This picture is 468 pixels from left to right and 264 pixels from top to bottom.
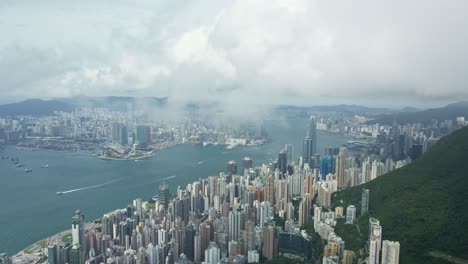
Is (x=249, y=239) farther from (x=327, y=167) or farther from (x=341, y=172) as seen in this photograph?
(x=327, y=167)

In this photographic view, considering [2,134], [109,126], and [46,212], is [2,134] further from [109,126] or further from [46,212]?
[46,212]

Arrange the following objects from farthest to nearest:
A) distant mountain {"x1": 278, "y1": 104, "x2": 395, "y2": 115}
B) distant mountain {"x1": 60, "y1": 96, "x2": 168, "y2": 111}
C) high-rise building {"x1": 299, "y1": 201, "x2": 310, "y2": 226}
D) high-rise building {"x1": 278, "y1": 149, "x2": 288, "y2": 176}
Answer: distant mountain {"x1": 60, "y1": 96, "x2": 168, "y2": 111} < distant mountain {"x1": 278, "y1": 104, "x2": 395, "y2": 115} < high-rise building {"x1": 278, "y1": 149, "x2": 288, "y2": 176} < high-rise building {"x1": 299, "y1": 201, "x2": 310, "y2": 226}

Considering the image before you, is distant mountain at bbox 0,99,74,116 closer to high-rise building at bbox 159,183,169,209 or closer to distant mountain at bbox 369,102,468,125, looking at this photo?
high-rise building at bbox 159,183,169,209

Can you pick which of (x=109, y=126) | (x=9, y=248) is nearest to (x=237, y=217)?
(x=9, y=248)

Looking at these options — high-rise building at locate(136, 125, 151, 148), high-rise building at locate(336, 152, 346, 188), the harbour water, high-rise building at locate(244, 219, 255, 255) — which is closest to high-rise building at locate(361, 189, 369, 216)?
high-rise building at locate(244, 219, 255, 255)

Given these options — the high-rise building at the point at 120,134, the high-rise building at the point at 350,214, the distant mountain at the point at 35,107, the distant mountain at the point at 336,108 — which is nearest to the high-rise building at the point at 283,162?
the high-rise building at the point at 350,214
